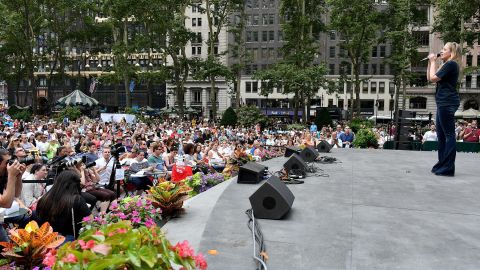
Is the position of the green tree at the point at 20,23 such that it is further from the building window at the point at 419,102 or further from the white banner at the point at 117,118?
the building window at the point at 419,102

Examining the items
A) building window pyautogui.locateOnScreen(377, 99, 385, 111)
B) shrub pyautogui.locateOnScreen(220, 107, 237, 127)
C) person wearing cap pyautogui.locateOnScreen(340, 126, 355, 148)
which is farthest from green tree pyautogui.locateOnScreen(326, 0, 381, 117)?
building window pyautogui.locateOnScreen(377, 99, 385, 111)

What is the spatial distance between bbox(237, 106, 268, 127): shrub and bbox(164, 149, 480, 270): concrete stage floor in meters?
30.6

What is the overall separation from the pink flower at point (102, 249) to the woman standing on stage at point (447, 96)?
851 cm

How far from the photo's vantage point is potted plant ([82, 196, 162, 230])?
5621mm

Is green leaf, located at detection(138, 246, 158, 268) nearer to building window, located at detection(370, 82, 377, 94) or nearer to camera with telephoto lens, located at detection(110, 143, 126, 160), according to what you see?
camera with telephoto lens, located at detection(110, 143, 126, 160)

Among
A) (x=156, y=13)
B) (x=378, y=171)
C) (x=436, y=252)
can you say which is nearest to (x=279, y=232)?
(x=436, y=252)

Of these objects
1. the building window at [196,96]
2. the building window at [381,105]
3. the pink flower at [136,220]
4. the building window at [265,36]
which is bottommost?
the pink flower at [136,220]

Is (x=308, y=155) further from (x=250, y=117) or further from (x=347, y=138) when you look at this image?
(x=250, y=117)

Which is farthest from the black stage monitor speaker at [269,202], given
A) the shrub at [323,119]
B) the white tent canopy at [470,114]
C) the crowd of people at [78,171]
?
the white tent canopy at [470,114]

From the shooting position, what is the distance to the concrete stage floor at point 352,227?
478cm

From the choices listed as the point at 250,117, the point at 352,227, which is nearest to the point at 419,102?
the point at 250,117

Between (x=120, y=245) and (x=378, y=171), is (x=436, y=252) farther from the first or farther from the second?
(x=378, y=171)

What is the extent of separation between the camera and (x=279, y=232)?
5.63m

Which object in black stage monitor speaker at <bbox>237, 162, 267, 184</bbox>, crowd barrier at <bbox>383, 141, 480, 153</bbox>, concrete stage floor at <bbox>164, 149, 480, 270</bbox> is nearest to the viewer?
concrete stage floor at <bbox>164, 149, 480, 270</bbox>
